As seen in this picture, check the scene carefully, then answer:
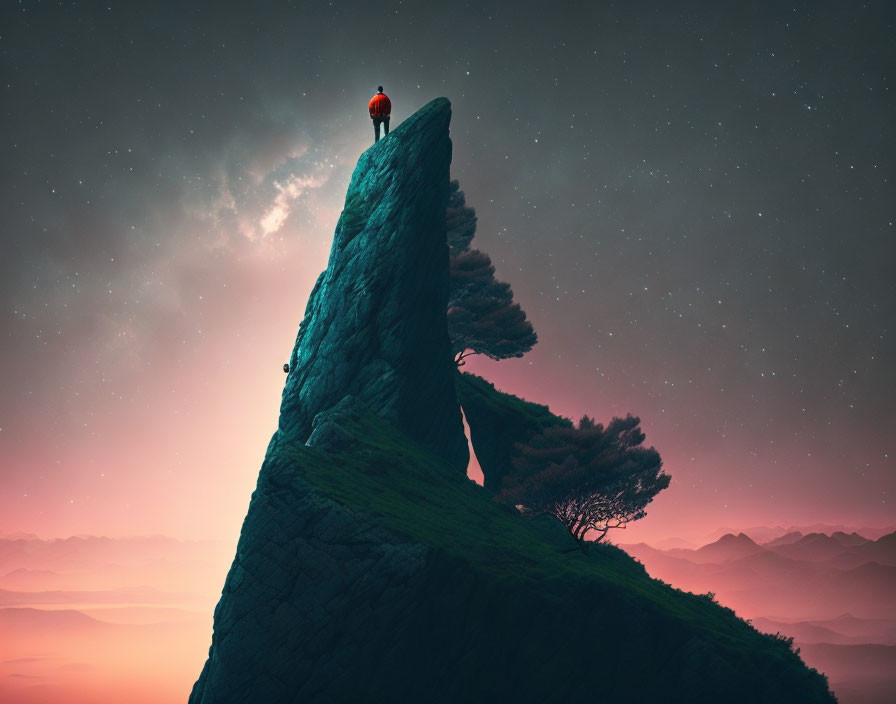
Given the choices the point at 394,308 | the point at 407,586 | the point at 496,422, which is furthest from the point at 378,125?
the point at 407,586

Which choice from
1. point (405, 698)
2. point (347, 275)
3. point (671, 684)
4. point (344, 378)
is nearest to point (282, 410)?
point (344, 378)

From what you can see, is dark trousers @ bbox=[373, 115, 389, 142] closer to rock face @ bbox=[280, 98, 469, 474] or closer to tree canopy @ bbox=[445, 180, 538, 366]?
rock face @ bbox=[280, 98, 469, 474]

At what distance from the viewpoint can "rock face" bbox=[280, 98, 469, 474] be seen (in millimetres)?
35281

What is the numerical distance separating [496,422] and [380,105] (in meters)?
21.8

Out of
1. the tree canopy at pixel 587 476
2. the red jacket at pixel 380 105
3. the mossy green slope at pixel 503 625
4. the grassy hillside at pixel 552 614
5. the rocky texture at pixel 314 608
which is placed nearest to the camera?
the rocky texture at pixel 314 608

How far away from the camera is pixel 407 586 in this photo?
22938 mm

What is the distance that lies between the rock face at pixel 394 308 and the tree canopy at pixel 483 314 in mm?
9676

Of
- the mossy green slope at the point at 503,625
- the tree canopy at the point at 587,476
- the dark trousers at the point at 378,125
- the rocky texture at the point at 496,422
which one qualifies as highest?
the dark trousers at the point at 378,125

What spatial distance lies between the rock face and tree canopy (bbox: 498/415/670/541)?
4.76m

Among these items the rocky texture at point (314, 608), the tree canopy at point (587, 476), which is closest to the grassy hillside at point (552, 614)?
the rocky texture at point (314, 608)

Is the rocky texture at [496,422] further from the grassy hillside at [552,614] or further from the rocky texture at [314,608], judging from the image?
the rocky texture at [314,608]

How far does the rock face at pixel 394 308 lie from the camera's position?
3528cm

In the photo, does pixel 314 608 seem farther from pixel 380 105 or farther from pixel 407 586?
pixel 380 105

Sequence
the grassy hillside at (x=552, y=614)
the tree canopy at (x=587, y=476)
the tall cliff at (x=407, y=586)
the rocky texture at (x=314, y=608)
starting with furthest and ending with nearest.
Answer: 1. the tree canopy at (x=587, y=476)
2. the grassy hillside at (x=552, y=614)
3. the tall cliff at (x=407, y=586)
4. the rocky texture at (x=314, y=608)
